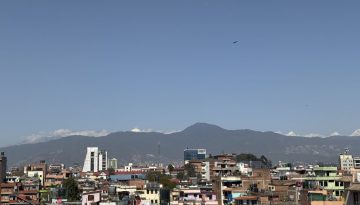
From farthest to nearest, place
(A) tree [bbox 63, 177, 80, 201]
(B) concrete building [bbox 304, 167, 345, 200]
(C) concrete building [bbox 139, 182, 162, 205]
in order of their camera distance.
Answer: (A) tree [bbox 63, 177, 80, 201] < (C) concrete building [bbox 139, 182, 162, 205] < (B) concrete building [bbox 304, 167, 345, 200]

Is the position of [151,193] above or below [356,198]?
below

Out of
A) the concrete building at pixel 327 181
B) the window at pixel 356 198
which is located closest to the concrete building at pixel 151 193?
the concrete building at pixel 327 181

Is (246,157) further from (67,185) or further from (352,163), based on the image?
(67,185)

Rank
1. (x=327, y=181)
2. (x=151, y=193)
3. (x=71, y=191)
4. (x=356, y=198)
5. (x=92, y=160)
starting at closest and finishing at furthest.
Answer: (x=356, y=198), (x=327, y=181), (x=151, y=193), (x=71, y=191), (x=92, y=160)

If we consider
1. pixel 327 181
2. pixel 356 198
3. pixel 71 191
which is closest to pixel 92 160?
pixel 71 191

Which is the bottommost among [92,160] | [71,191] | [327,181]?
[71,191]

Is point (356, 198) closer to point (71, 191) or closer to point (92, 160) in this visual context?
point (71, 191)

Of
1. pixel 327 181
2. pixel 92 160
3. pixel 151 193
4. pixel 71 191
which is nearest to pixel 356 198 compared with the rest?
pixel 327 181

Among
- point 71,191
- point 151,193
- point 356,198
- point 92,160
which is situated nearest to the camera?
point 356,198

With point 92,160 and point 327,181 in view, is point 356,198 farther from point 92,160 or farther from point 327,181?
point 92,160

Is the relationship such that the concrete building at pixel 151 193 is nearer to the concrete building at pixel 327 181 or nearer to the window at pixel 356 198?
the concrete building at pixel 327 181

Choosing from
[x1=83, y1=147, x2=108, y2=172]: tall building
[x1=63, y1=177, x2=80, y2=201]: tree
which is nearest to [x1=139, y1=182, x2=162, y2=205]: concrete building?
[x1=63, y1=177, x2=80, y2=201]: tree

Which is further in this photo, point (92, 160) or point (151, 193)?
point (92, 160)

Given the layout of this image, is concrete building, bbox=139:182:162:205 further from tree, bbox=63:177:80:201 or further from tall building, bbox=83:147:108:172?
tall building, bbox=83:147:108:172
